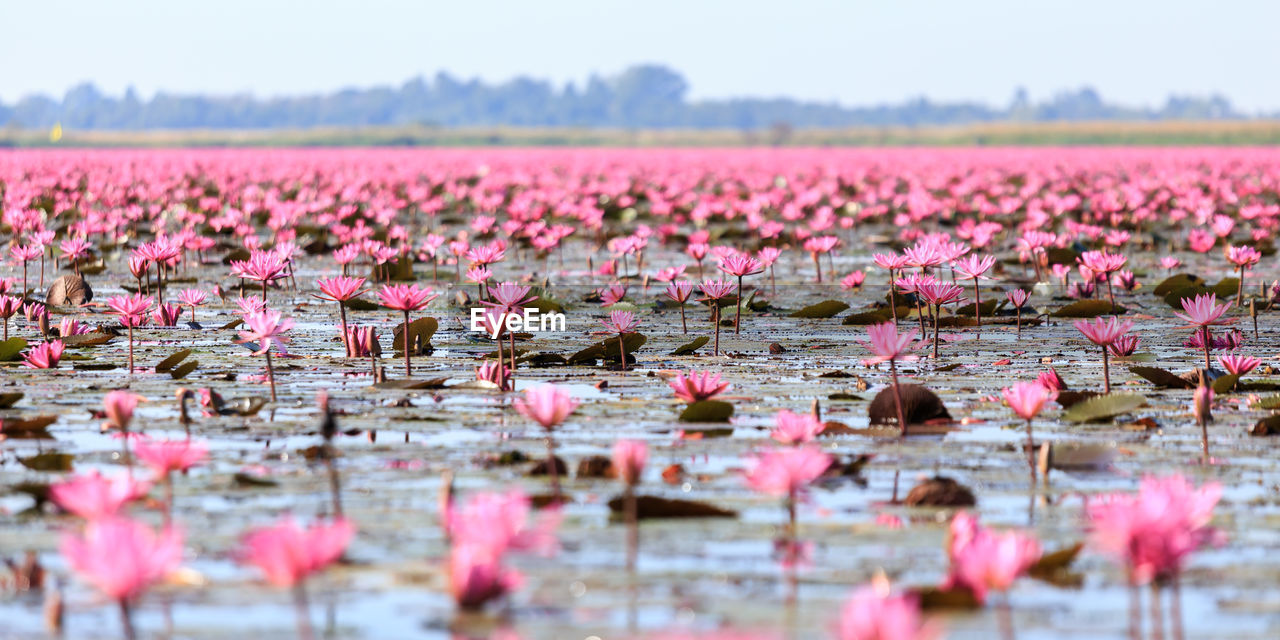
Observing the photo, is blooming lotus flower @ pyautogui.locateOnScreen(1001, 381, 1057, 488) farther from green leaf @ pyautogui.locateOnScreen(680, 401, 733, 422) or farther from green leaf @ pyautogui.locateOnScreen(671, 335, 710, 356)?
green leaf @ pyautogui.locateOnScreen(671, 335, 710, 356)

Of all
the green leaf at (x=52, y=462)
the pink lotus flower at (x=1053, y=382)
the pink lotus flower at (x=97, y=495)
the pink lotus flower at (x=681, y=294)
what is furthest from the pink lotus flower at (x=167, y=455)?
the pink lotus flower at (x=681, y=294)

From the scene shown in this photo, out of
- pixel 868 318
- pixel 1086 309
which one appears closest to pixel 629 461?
pixel 868 318

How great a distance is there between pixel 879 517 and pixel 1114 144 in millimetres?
68887

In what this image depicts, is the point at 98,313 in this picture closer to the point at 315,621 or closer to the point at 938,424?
the point at 938,424

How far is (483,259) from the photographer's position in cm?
681

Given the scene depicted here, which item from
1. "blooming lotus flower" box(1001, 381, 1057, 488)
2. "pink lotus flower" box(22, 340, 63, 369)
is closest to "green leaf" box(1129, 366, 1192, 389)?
"blooming lotus flower" box(1001, 381, 1057, 488)

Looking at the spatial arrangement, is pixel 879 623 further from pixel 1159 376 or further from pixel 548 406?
pixel 1159 376

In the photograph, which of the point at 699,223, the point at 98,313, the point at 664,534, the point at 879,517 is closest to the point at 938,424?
the point at 879,517

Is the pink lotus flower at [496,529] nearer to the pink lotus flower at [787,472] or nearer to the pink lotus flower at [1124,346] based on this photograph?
the pink lotus flower at [787,472]

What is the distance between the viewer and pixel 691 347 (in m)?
6.07

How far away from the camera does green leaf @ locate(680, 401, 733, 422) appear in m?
4.38

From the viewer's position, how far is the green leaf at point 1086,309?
747 centimetres

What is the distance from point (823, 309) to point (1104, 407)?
3.14m

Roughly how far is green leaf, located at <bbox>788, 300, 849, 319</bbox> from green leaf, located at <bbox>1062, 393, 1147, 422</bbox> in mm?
3065
